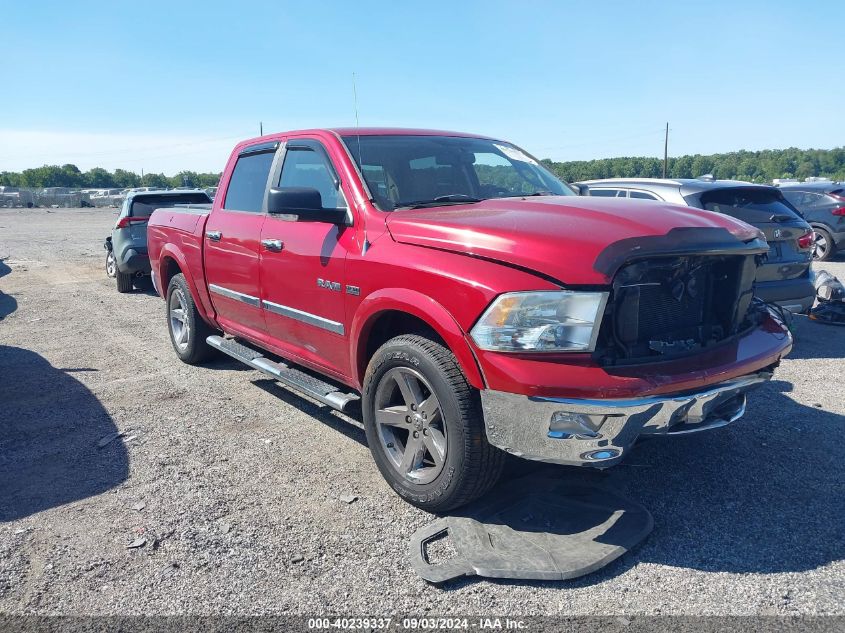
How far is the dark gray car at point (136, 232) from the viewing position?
439 inches

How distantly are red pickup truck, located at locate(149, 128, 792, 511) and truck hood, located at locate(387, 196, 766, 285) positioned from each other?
10mm

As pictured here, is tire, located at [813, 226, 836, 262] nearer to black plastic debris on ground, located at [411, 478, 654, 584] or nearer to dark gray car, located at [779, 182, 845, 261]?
dark gray car, located at [779, 182, 845, 261]

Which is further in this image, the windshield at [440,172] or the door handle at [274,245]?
the door handle at [274,245]

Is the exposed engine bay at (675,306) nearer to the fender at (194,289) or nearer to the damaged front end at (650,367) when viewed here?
the damaged front end at (650,367)

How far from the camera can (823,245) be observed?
44.0ft

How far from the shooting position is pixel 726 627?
2.57 m

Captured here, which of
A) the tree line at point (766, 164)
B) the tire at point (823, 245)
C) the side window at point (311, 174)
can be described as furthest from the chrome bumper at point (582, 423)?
the tree line at point (766, 164)

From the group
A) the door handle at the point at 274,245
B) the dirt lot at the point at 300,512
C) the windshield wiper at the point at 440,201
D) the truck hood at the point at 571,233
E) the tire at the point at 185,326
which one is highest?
the windshield wiper at the point at 440,201

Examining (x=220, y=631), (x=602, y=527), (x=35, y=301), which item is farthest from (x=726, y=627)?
(x=35, y=301)

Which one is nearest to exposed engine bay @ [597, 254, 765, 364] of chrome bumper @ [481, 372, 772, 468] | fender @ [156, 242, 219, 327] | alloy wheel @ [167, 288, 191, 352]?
chrome bumper @ [481, 372, 772, 468]

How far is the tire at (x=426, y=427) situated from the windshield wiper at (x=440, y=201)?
0.89 meters

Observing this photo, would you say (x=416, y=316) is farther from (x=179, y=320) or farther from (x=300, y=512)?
(x=179, y=320)

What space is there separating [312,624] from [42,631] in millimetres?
1066

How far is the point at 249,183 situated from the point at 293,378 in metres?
1.79
